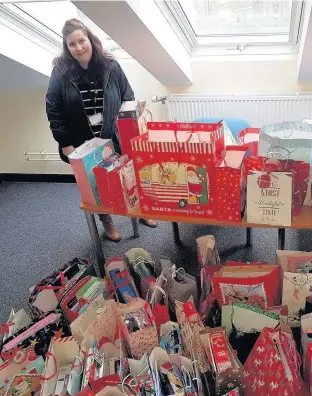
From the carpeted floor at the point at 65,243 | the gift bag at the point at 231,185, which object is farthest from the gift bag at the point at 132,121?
the carpeted floor at the point at 65,243

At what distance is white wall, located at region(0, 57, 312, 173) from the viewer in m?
2.85

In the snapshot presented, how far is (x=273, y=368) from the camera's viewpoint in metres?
1.31

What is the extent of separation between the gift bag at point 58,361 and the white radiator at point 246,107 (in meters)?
2.06

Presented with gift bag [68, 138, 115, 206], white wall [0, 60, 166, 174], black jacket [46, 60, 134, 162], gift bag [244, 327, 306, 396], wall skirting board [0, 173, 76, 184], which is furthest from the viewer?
wall skirting board [0, 173, 76, 184]

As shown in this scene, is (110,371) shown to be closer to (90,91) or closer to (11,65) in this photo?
(90,91)

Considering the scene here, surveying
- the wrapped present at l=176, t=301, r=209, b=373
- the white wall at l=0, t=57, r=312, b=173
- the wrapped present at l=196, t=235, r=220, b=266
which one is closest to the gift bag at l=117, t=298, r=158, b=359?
the wrapped present at l=176, t=301, r=209, b=373

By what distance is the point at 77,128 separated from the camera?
8.05 ft

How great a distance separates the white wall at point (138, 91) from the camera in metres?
2.85

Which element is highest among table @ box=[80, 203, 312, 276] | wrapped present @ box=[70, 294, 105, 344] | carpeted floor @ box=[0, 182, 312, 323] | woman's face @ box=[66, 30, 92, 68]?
→ woman's face @ box=[66, 30, 92, 68]

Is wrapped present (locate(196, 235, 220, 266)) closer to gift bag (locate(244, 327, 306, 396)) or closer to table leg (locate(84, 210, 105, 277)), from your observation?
table leg (locate(84, 210, 105, 277))

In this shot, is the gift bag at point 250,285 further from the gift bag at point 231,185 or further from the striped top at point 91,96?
the striped top at point 91,96

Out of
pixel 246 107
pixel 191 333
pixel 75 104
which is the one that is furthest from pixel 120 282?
pixel 246 107

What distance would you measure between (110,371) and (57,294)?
0.58m

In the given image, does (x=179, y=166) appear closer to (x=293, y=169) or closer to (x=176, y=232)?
(x=293, y=169)
